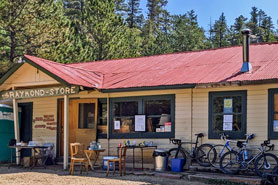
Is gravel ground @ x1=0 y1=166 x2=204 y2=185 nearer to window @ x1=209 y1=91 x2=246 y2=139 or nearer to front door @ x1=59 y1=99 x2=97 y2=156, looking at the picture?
window @ x1=209 y1=91 x2=246 y2=139

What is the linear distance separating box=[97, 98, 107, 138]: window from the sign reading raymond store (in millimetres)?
1705

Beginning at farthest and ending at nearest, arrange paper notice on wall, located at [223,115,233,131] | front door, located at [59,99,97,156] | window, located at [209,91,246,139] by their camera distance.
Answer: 1. front door, located at [59,99,97,156]
2. paper notice on wall, located at [223,115,233,131]
3. window, located at [209,91,246,139]

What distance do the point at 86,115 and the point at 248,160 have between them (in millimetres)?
6000

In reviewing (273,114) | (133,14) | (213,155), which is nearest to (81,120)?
(213,155)

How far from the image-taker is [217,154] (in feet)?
39.2

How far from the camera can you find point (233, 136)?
11.8 meters

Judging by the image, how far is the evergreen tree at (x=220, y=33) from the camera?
50.9m

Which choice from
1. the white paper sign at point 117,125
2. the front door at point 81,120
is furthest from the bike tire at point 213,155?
the front door at point 81,120

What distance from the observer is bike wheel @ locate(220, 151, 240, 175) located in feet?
36.7

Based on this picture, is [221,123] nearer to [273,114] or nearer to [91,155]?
[273,114]

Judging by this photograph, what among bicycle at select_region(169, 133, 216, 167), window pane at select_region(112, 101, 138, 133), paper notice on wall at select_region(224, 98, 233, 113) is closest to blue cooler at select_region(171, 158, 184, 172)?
bicycle at select_region(169, 133, 216, 167)

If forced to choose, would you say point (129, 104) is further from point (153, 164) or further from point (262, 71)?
point (262, 71)

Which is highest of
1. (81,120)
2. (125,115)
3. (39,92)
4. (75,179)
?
(39,92)

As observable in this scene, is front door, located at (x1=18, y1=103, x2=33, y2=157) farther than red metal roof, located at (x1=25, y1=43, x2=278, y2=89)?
Yes
